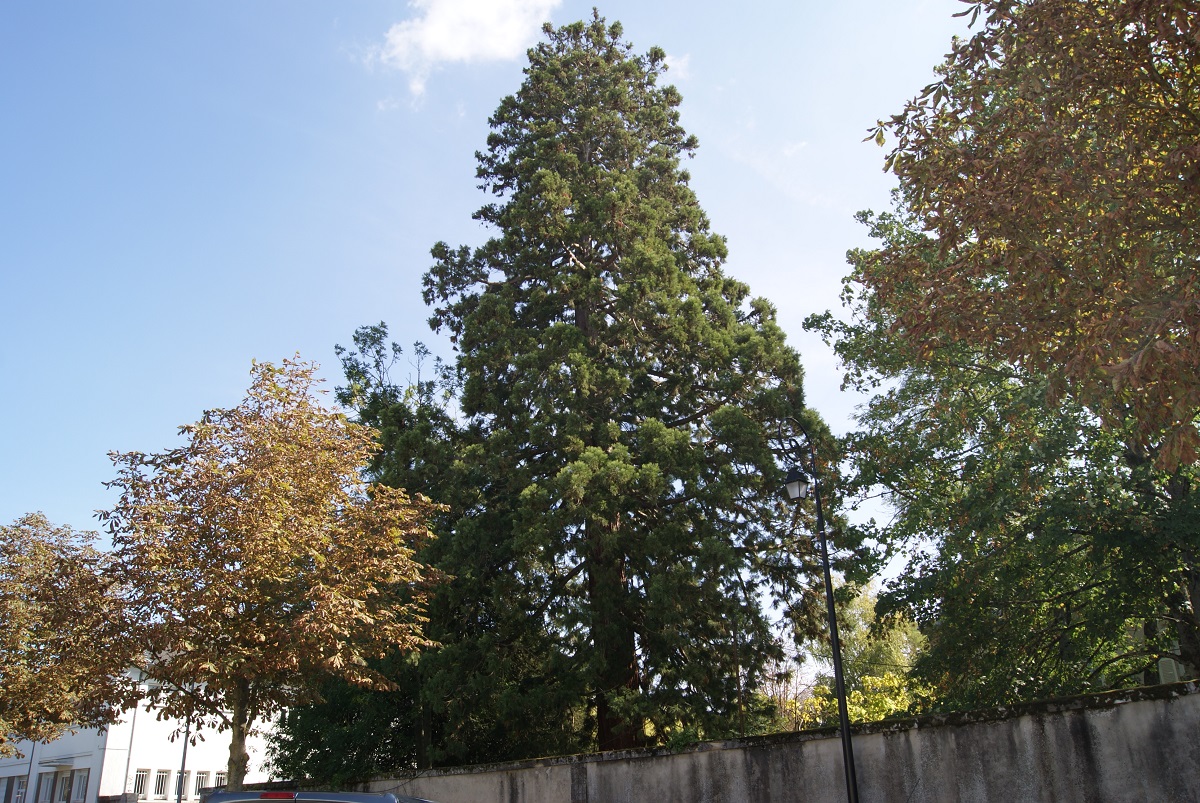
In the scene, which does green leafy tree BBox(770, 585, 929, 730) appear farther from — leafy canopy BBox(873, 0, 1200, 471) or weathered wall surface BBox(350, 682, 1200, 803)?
leafy canopy BBox(873, 0, 1200, 471)

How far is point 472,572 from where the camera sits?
17.2 metres

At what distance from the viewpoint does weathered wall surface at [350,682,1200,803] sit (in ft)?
29.9

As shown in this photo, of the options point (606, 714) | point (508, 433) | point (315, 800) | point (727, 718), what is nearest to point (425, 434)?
point (508, 433)

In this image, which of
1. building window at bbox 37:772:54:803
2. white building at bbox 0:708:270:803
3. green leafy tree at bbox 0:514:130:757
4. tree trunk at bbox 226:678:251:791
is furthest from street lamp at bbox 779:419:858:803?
building window at bbox 37:772:54:803

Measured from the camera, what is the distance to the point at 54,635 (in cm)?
1714

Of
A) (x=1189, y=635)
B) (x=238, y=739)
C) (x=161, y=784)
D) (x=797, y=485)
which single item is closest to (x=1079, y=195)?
(x=797, y=485)

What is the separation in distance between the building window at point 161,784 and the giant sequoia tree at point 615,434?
29489mm

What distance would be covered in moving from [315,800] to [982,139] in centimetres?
904

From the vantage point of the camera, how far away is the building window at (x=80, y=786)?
37.8 metres

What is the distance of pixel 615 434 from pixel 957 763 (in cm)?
897

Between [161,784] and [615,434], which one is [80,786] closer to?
[161,784]

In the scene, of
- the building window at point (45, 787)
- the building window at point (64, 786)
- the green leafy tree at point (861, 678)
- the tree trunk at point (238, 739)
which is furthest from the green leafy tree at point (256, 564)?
the building window at point (45, 787)

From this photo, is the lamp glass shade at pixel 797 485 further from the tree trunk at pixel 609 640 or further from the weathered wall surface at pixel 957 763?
the tree trunk at pixel 609 640

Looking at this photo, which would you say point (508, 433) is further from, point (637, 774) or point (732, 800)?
point (732, 800)
